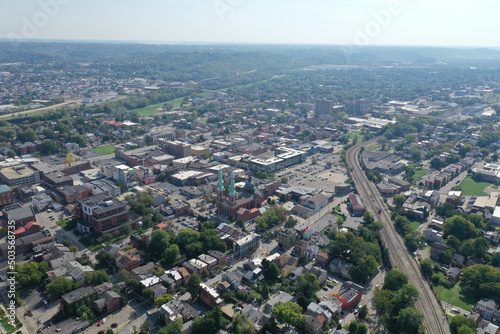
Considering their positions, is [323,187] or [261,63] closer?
[323,187]

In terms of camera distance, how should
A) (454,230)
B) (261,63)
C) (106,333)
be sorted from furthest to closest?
(261,63)
(454,230)
(106,333)

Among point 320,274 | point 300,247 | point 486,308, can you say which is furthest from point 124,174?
point 486,308

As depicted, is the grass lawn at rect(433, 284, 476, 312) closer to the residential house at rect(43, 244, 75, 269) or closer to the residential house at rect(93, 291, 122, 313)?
the residential house at rect(93, 291, 122, 313)

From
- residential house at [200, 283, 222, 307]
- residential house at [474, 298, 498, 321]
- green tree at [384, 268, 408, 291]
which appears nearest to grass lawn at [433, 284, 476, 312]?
residential house at [474, 298, 498, 321]

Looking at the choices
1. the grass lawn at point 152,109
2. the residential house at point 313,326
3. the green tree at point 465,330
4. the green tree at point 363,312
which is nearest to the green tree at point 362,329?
the green tree at point 363,312

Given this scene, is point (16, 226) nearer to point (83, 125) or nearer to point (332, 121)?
point (83, 125)

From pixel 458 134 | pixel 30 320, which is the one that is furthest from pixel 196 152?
pixel 458 134

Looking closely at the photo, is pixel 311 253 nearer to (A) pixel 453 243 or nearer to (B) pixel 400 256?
(B) pixel 400 256
